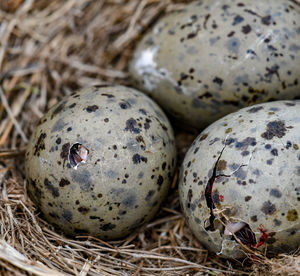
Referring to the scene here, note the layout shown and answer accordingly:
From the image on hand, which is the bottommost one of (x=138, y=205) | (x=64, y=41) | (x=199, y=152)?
(x=138, y=205)

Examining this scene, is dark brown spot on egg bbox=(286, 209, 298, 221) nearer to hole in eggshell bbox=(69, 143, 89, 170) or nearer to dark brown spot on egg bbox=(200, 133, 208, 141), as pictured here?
dark brown spot on egg bbox=(200, 133, 208, 141)

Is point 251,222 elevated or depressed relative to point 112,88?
depressed

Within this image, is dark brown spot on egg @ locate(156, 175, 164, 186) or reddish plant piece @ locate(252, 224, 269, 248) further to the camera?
dark brown spot on egg @ locate(156, 175, 164, 186)

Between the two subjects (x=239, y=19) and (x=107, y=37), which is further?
→ (x=107, y=37)

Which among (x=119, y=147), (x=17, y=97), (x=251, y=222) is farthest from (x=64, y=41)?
(x=251, y=222)

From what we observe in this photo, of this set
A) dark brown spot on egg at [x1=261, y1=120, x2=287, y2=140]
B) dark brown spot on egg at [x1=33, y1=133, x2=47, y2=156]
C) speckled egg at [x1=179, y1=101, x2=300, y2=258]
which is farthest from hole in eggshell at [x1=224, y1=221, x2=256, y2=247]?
dark brown spot on egg at [x1=33, y1=133, x2=47, y2=156]

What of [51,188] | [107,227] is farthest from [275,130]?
[51,188]

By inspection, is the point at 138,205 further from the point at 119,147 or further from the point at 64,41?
the point at 64,41

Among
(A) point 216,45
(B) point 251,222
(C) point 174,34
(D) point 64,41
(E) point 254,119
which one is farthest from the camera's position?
Answer: (D) point 64,41
